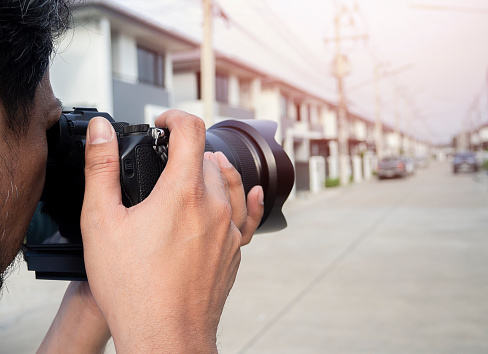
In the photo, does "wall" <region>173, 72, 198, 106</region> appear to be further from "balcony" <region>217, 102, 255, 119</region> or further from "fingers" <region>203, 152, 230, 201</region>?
"fingers" <region>203, 152, 230, 201</region>

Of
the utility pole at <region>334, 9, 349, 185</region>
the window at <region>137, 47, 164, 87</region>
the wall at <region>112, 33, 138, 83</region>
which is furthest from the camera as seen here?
the utility pole at <region>334, 9, 349, 185</region>

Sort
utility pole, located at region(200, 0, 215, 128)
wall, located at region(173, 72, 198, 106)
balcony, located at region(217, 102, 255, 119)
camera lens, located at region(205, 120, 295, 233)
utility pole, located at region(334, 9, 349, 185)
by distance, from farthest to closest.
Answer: utility pole, located at region(334, 9, 349, 185)
wall, located at region(173, 72, 198, 106)
balcony, located at region(217, 102, 255, 119)
utility pole, located at region(200, 0, 215, 128)
camera lens, located at region(205, 120, 295, 233)

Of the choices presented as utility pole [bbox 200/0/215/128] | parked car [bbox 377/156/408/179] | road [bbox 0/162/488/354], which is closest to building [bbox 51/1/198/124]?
utility pole [bbox 200/0/215/128]

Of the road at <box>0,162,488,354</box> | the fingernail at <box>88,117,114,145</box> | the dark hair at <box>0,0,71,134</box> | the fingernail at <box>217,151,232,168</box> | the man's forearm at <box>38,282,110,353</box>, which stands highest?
the dark hair at <box>0,0,71,134</box>

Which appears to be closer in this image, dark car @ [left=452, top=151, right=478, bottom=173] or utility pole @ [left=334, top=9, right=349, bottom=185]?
utility pole @ [left=334, top=9, right=349, bottom=185]

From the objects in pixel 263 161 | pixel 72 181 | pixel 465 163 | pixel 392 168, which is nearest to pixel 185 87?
pixel 392 168

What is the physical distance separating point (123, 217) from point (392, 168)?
80.8ft

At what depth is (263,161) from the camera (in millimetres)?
1336

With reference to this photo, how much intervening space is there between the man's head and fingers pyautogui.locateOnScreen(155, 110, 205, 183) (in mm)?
191

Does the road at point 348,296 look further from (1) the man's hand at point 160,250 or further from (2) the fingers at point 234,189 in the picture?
(1) the man's hand at point 160,250

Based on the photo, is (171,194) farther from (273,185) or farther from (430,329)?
(430,329)

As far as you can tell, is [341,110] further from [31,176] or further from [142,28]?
[31,176]

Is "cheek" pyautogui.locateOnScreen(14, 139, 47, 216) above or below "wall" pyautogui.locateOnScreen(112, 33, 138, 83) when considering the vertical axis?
below

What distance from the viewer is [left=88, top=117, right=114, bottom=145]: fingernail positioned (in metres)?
0.76
